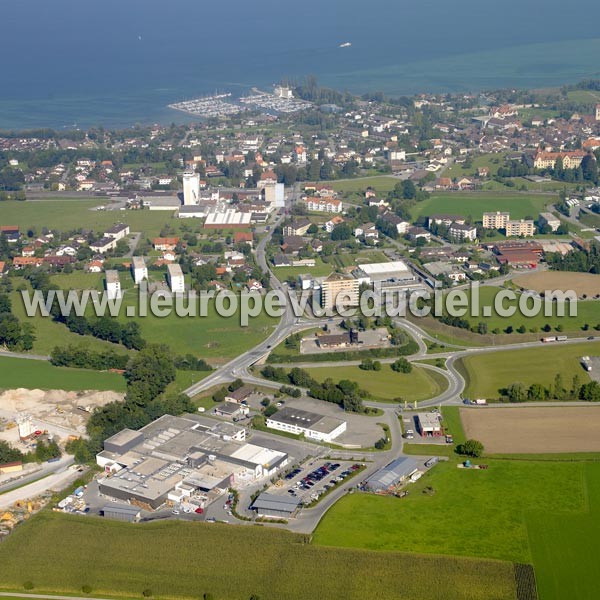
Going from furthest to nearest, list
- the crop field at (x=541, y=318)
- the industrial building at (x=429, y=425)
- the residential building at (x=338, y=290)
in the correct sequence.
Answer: the residential building at (x=338, y=290)
the crop field at (x=541, y=318)
the industrial building at (x=429, y=425)

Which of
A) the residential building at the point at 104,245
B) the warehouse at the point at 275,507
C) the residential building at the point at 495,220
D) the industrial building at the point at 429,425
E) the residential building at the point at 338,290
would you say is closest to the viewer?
the warehouse at the point at 275,507

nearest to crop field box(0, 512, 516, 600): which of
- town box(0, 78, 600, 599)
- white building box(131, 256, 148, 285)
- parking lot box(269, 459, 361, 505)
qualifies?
town box(0, 78, 600, 599)

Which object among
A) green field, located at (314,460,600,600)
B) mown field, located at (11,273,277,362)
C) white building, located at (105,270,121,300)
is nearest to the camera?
green field, located at (314,460,600,600)

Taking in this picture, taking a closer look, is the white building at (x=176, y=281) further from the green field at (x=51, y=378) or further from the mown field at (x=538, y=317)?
the mown field at (x=538, y=317)

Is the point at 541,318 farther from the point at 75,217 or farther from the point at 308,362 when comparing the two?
the point at 75,217

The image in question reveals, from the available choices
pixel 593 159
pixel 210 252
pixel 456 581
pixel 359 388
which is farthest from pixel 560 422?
pixel 593 159

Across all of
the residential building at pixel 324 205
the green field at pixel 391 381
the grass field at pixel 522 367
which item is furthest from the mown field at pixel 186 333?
the residential building at pixel 324 205

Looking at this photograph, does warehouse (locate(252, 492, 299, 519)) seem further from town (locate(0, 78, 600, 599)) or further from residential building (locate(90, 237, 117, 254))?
residential building (locate(90, 237, 117, 254))
